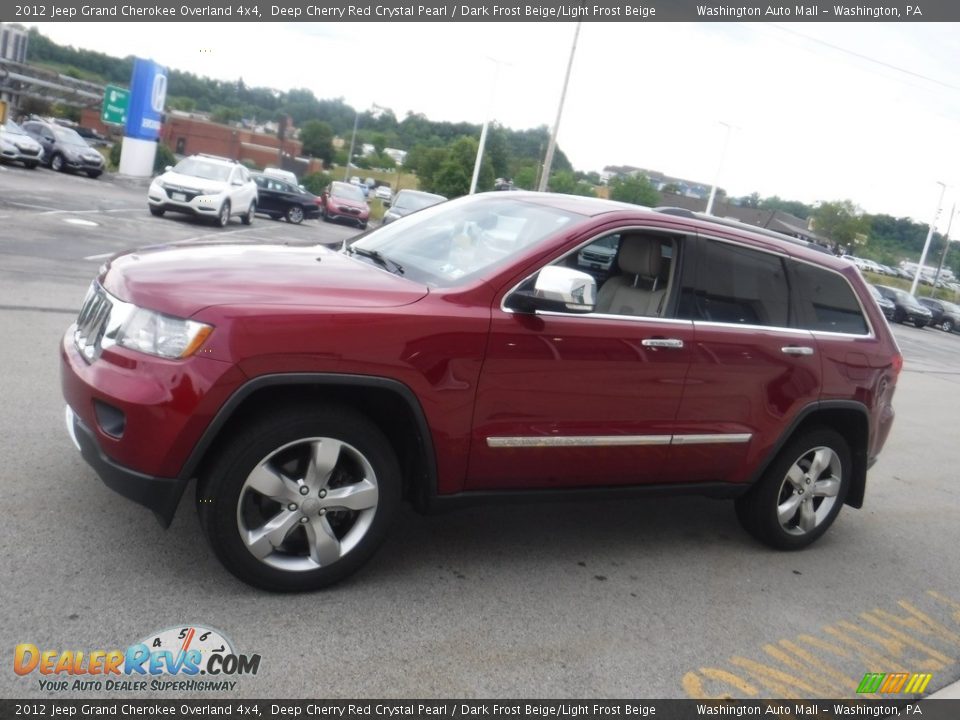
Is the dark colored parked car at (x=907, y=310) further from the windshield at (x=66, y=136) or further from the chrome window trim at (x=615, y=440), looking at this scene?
the chrome window trim at (x=615, y=440)

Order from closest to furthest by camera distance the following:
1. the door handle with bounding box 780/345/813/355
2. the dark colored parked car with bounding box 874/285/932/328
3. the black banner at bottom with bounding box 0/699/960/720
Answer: the black banner at bottom with bounding box 0/699/960/720 → the door handle with bounding box 780/345/813/355 → the dark colored parked car with bounding box 874/285/932/328

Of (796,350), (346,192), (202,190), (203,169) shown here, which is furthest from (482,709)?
(346,192)

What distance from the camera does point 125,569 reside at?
3.77 meters

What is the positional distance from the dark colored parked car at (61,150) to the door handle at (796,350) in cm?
3187

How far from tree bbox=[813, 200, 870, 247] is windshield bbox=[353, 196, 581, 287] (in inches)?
1590

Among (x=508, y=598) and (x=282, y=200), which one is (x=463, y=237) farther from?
(x=282, y=200)

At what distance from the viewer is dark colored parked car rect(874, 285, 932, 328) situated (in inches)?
1610

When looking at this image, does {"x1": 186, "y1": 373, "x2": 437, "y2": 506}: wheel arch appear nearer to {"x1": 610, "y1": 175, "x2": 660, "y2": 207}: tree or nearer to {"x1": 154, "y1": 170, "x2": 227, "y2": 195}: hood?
{"x1": 610, "y1": 175, "x2": 660, "y2": 207}: tree

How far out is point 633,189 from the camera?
1558cm

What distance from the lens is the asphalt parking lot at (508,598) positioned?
342cm

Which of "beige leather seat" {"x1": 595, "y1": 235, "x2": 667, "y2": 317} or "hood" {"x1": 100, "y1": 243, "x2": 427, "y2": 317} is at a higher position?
"beige leather seat" {"x1": 595, "y1": 235, "x2": 667, "y2": 317}

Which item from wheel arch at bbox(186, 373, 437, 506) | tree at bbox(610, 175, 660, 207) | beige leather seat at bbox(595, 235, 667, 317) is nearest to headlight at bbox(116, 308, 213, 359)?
wheel arch at bbox(186, 373, 437, 506)

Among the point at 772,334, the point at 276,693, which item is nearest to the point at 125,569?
the point at 276,693

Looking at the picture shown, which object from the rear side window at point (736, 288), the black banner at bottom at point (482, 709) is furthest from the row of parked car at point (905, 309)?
the black banner at bottom at point (482, 709)
